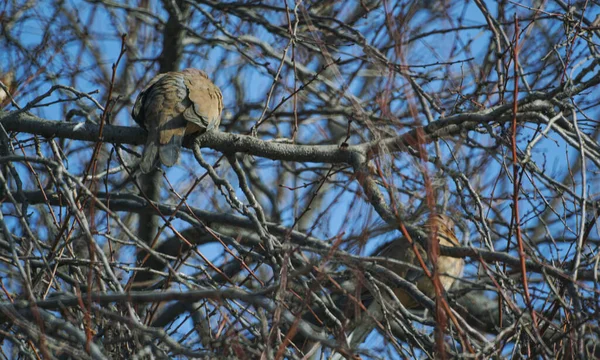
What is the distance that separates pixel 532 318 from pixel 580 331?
7.4 inches

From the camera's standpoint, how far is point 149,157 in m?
4.68

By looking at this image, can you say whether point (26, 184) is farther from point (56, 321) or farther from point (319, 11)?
point (56, 321)

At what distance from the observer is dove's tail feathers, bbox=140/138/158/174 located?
4.63m

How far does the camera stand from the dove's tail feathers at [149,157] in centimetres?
463

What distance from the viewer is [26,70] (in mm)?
7441

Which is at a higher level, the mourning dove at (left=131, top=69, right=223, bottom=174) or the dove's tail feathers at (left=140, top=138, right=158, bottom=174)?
the mourning dove at (left=131, top=69, right=223, bottom=174)

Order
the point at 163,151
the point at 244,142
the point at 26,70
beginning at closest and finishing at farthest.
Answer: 1. the point at 244,142
2. the point at 163,151
3. the point at 26,70

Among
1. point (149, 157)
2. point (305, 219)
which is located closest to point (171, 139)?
point (149, 157)

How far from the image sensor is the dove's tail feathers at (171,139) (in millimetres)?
4713

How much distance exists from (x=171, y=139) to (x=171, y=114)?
0.26 meters

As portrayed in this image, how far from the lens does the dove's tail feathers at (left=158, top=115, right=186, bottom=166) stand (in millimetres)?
4713

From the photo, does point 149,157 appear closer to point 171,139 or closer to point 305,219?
point 171,139

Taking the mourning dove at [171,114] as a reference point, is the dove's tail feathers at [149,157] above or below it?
below

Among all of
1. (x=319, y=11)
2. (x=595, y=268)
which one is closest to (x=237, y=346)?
(x=595, y=268)
